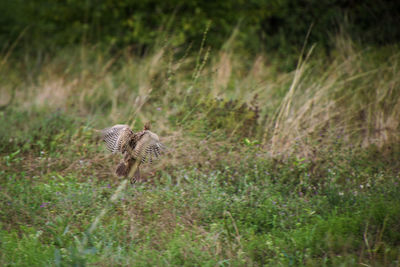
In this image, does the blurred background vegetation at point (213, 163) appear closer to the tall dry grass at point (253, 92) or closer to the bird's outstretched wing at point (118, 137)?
the tall dry grass at point (253, 92)

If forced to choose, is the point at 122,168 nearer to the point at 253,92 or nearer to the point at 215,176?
the point at 215,176

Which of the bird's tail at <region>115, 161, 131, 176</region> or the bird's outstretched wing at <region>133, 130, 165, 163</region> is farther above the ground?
the bird's outstretched wing at <region>133, 130, 165, 163</region>

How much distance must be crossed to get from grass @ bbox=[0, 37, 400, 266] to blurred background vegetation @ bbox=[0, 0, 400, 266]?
0.02 m

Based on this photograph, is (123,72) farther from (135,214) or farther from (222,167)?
(135,214)

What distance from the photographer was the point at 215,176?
393 cm

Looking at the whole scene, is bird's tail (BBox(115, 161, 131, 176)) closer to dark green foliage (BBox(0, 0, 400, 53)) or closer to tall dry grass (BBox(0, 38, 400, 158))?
tall dry grass (BBox(0, 38, 400, 158))

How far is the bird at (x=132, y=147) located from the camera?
3.67m

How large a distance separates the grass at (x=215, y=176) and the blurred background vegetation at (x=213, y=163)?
0.06 feet

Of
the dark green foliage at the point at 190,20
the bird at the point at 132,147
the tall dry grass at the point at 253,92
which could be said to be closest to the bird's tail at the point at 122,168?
the bird at the point at 132,147

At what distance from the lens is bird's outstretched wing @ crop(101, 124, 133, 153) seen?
148 inches

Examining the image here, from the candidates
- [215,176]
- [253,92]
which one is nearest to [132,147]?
[215,176]

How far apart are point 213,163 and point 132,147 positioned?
3.28ft

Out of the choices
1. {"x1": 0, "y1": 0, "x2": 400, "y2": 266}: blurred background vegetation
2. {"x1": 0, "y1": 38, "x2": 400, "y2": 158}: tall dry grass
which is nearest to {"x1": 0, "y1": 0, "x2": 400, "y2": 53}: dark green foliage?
{"x1": 0, "y1": 0, "x2": 400, "y2": 266}: blurred background vegetation

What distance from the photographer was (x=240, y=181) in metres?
4.01
